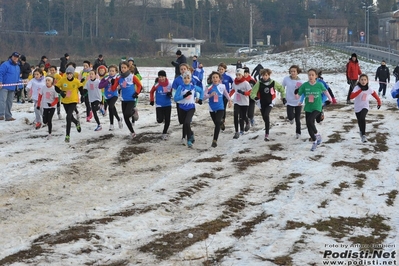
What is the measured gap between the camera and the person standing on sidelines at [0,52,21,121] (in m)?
18.4

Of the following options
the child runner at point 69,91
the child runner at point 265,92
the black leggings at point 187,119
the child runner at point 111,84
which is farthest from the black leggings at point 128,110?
the child runner at point 265,92

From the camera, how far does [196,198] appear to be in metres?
9.77

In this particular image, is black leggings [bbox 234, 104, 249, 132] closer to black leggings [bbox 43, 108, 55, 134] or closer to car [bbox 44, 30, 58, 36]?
black leggings [bbox 43, 108, 55, 134]

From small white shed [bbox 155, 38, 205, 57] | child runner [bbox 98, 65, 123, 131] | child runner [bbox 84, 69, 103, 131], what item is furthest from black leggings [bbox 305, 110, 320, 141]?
small white shed [bbox 155, 38, 205, 57]

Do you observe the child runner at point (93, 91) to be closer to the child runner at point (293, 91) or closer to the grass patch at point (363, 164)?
the child runner at point (293, 91)

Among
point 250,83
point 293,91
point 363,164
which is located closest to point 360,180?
point 363,164

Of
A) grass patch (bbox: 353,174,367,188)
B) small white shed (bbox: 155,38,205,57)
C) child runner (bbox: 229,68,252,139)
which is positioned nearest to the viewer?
grass patch (bbox: 353,174,367,188)

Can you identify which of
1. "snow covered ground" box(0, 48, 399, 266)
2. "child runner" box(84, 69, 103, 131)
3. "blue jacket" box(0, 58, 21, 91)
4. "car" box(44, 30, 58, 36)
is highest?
"car" box(44, 30, 58, 36)

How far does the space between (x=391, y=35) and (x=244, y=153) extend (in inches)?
3833

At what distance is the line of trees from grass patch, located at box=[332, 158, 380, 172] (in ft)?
244

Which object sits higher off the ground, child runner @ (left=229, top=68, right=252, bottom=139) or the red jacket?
the red jacket

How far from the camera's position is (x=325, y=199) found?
9758mm

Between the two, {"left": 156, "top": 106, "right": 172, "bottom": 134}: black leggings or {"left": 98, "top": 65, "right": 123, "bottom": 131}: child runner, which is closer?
{"left": 156, "top": 106, "right": 172, "bottom": 134}: black leggings

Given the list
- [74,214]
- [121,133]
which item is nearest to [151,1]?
[121,133]
